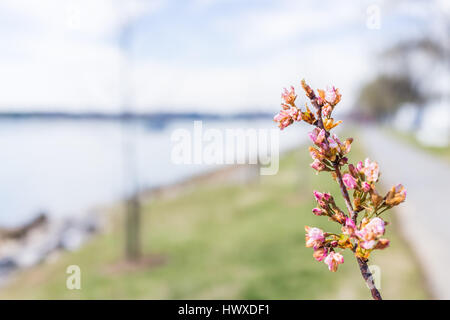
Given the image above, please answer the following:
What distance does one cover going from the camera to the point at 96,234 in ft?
41.7

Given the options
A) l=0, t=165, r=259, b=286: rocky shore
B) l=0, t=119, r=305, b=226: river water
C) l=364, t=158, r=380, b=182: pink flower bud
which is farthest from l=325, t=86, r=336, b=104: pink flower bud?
l=0, t=165, r=259, b=286: rocky shore

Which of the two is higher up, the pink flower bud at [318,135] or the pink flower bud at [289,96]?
the pink flower bud at [289,96]

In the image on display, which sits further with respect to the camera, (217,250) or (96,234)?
(96,234)

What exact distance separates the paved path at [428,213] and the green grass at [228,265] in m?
0.27

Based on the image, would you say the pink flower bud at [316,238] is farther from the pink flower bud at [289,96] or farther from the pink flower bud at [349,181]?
the pink flower bud at [289,96]

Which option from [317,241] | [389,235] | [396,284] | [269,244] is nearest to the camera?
[317,241]

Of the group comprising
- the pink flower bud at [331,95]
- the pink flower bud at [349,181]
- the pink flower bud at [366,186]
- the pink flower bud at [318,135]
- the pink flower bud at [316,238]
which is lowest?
the pink flower bud at [316,238]

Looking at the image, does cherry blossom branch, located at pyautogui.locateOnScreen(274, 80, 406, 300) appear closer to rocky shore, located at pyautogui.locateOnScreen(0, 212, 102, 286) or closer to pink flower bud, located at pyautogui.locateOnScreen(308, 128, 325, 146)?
pink flower bud, located at pyautogui.locateOnScreen(308, 128, 325, 146)

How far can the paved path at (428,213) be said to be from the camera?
21.2 feet
